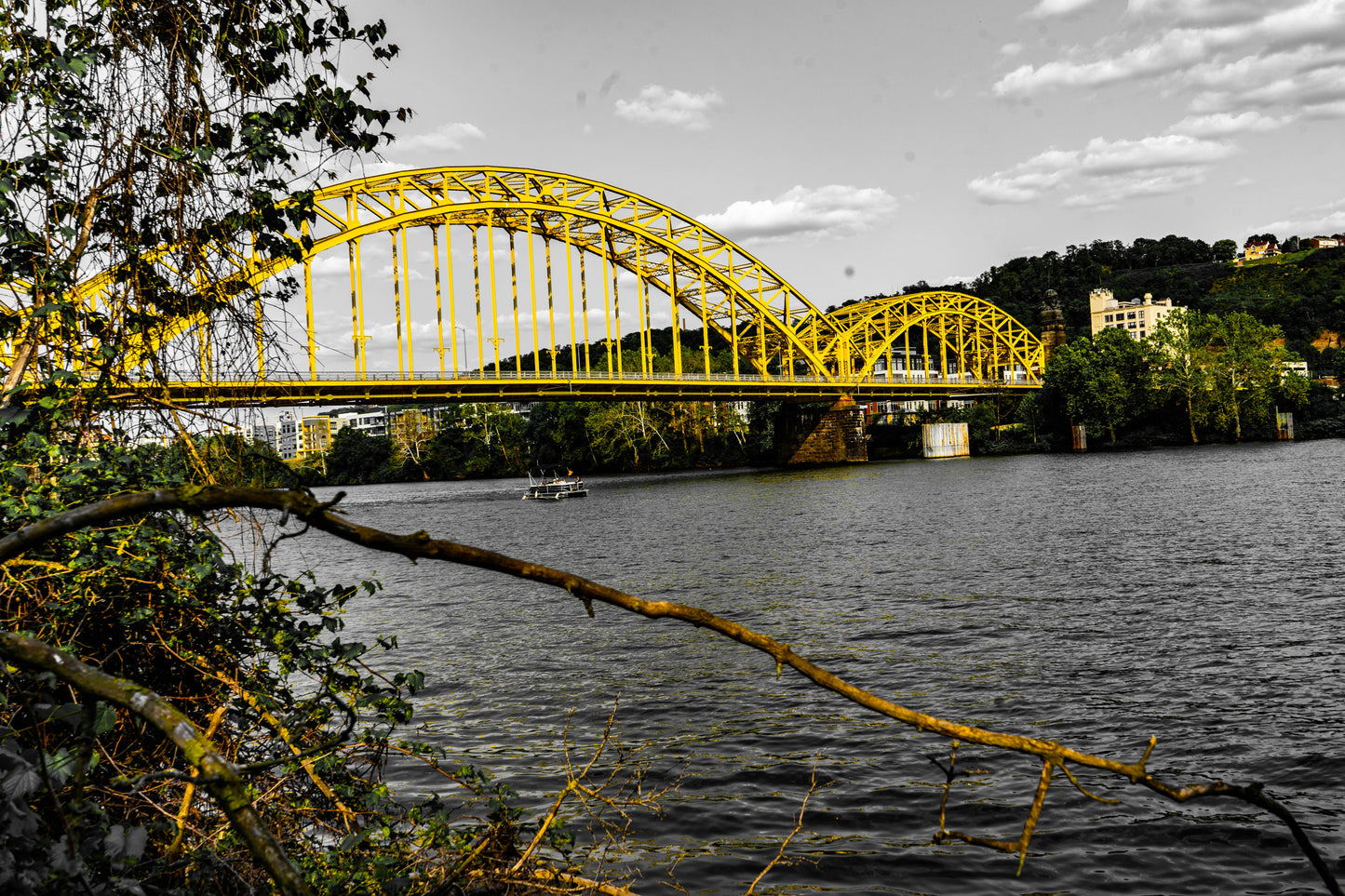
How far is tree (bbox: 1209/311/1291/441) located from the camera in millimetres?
72938

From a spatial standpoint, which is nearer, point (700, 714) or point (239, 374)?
point (239, 374)

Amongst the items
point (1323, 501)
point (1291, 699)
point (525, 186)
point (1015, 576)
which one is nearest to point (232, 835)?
point (1291, 699)

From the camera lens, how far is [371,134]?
15.0 feet

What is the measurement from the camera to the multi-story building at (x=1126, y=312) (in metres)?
149

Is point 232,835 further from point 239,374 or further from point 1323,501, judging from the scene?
point 1323,501

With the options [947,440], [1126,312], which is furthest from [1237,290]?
[947,440]

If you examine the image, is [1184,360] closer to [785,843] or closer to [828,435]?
[828,435]

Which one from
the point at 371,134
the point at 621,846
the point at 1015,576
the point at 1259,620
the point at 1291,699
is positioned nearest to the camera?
the point at 371,134

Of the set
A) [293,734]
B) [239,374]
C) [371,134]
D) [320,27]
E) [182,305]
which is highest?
[320,27]

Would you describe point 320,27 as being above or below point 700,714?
above

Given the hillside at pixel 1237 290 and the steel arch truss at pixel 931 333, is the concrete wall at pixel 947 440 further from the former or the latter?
the hillside at pixel 1237 290

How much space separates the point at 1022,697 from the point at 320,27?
915cm

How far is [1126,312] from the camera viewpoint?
153m

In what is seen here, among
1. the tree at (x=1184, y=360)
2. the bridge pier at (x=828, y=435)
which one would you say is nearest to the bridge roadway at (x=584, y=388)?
the bridge pier at (x=828, y=435)
